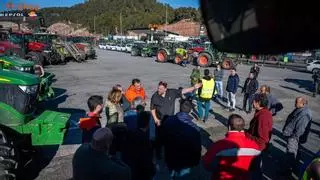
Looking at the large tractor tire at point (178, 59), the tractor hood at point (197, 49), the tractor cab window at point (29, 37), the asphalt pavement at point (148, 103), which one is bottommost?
the asphalt pavement at point (148, 103)

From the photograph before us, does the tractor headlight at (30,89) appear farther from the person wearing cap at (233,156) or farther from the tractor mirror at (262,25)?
the tractor mirror at (262,25)

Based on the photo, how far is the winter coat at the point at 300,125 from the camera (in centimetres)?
574

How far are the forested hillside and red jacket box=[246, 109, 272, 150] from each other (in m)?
73.3

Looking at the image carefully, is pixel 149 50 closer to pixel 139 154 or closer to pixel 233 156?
pixel 139 154

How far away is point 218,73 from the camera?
12.0 meters

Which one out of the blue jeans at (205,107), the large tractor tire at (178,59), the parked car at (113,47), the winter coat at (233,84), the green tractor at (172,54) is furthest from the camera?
the parked car at (113,47)

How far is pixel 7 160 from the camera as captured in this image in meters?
4.71

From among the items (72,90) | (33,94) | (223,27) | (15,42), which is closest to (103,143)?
(223,27)

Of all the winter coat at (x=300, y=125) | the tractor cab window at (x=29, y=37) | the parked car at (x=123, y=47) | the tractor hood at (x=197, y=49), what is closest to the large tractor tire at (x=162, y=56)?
the tractor hood at (x=197, y=49)

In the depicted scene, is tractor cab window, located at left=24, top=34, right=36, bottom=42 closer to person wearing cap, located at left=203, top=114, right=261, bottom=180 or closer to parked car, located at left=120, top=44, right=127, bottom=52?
person wearing cap, located at left=203, top=114, right=261, bottom=180

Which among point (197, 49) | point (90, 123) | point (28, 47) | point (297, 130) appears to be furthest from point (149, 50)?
point (90, 123)

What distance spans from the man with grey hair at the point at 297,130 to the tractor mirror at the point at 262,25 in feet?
16.5

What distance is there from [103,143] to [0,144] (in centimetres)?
236

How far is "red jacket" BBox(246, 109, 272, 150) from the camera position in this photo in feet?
16.3
